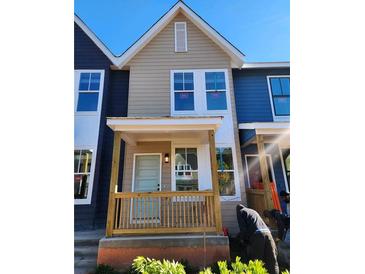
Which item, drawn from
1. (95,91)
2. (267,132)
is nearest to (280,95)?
(267,132)

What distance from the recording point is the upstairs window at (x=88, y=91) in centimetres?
751

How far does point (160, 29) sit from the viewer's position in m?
8.05

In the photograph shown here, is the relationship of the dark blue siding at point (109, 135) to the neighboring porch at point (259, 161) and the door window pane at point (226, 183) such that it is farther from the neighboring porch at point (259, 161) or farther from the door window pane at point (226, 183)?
the neighboring porch at point (259, 161)

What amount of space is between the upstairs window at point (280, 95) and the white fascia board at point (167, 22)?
1.53 meters

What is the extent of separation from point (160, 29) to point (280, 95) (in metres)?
5.20

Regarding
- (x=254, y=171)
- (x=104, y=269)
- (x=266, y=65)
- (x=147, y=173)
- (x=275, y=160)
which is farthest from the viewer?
(x=266, y=65)

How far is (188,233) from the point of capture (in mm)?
5137

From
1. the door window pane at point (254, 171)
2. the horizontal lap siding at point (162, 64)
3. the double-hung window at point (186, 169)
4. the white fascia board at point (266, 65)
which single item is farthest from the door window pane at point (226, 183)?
the white fascia board at point (266, 65)

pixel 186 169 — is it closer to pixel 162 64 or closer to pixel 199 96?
pixel 199 96

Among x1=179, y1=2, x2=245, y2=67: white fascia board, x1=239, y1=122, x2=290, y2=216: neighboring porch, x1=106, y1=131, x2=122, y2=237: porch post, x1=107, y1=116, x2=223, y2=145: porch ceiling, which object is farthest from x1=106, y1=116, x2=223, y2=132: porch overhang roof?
x1=179, y1=2, x2=245, y2=67: white fascia board

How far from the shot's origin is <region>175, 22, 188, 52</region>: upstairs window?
26.3ft

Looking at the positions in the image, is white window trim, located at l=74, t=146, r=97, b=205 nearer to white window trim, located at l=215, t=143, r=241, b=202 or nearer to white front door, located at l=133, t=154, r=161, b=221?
white front door, located at l=133, t=154, r=161, b=221

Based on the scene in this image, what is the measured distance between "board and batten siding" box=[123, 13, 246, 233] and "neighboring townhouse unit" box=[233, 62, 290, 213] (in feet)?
2.09
